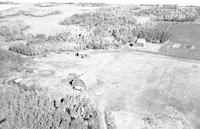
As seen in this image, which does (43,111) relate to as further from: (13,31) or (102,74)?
(13,31)

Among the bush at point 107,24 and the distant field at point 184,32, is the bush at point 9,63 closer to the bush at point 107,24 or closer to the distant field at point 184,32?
the bush at point 107,24

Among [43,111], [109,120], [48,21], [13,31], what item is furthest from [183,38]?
[13,31]

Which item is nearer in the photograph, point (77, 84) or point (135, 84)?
point (77, 84)

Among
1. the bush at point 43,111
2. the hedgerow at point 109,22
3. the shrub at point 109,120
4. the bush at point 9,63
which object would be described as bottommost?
the shrub at point 109,120

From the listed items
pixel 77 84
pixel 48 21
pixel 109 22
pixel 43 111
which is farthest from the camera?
pixel 48 21

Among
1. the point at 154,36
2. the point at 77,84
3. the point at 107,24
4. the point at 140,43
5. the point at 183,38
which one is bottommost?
the point at 77,84

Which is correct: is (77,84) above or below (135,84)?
above

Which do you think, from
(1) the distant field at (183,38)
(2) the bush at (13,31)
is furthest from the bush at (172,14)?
(2) the bush at (13,31)
